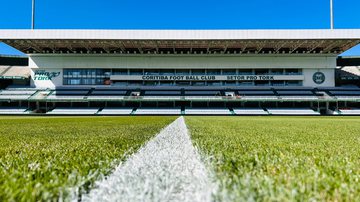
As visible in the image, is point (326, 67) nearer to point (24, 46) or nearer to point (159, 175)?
point (24, 46)

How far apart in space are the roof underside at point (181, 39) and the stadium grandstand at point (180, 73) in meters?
0.12

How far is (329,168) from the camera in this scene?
1.92 m

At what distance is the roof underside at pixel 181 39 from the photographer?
39.4m

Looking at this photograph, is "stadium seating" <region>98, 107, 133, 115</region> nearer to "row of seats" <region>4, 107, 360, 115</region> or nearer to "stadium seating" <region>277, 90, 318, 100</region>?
"row of seats" <region>4, 107, 360, 115</region>

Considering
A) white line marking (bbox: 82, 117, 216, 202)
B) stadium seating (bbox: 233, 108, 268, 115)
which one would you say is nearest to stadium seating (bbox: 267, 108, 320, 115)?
stadium seating (bbox: 233, 108, 268, 115)

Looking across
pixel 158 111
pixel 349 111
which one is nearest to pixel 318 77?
pixel 349 111

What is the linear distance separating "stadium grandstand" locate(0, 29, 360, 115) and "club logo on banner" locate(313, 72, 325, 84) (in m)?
0.16

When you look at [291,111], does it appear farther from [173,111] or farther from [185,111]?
[173,111]

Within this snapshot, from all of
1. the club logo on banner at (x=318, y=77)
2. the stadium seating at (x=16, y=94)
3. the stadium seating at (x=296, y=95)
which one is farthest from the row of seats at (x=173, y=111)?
the club logo on banner at (x=318, y=77)

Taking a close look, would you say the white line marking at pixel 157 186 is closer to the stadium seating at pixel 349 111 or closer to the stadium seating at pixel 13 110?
the stadium seating at pixel 13 110

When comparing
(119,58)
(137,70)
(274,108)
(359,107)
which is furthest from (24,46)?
(359,107)

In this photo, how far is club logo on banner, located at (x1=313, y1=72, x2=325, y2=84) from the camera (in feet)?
151

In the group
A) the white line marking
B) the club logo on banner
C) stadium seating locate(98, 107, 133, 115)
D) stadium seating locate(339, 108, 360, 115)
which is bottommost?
stadium seating locate(339, 108, 360, 115)

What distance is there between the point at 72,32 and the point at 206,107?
2012 centimetres
